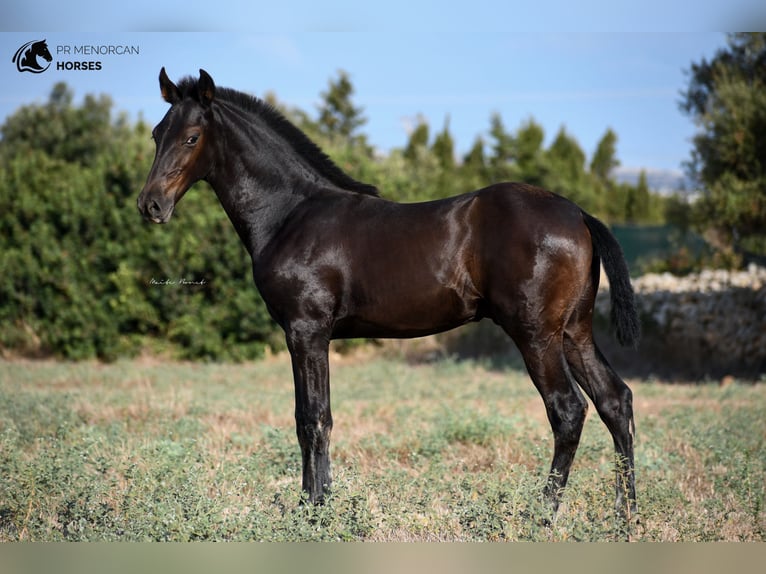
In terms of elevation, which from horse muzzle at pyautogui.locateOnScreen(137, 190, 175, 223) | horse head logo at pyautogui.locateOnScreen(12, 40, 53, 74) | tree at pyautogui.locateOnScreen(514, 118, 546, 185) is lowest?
horse muzzle at pyautogui.locateOnScreen(137, 190, 175, 223)

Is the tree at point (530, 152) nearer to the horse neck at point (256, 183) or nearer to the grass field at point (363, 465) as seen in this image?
the grass field at point (363, 465)

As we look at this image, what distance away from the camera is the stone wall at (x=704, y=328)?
10.8 meters

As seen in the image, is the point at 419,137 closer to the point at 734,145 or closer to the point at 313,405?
the point at 734,145

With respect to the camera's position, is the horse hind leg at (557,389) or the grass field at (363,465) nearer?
the grass field at (363,465)

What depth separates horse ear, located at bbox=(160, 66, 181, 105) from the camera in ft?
14.5

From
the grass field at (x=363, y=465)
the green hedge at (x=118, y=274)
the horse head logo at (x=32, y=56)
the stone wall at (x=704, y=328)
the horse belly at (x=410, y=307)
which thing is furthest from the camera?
the green hedge at (x=118, y=274)

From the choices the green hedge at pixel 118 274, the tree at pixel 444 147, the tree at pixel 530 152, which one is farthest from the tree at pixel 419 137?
the green hedge at pixel 118 274

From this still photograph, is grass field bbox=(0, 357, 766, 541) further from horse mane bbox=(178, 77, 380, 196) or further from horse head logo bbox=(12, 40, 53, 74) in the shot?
horse head logo bbox=(12, 40, 53, 74)

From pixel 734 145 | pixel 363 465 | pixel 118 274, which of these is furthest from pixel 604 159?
pixel 363 465

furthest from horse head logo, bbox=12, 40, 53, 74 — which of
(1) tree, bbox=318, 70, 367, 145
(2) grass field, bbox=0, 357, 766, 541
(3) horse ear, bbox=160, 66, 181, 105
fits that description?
(1) tree, bbox=318, 70, 367, 145

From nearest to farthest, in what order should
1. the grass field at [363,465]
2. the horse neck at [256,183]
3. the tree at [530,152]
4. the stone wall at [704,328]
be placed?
the grass field at [363,465], the horse neck at [256,183], the stone wall at [704,328], the tree at [530,152]

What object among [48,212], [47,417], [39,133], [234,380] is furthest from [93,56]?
[39,133]

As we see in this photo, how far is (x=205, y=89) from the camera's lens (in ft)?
14.6

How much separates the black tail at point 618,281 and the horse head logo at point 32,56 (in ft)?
13.3
